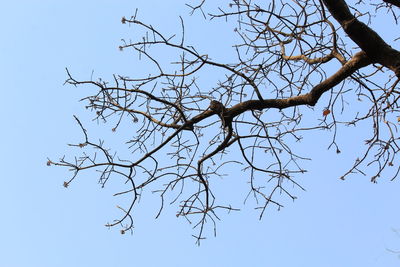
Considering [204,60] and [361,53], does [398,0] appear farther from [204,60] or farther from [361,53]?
[204,60]

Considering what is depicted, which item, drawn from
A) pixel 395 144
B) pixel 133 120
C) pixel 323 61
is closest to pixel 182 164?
pixel 133 120

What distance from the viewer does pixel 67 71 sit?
333cm

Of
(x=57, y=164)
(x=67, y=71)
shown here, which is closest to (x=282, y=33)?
(x=67, y=71)

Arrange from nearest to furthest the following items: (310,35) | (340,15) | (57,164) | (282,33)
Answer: (340,15) < (57,164) < (310,35) < (282,33)

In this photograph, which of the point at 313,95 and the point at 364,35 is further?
the point at 313,95

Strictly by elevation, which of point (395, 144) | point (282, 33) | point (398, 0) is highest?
point (282, 33)

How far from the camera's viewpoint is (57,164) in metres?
3.57

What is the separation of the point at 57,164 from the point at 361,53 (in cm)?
252

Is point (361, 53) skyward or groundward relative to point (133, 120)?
groundward

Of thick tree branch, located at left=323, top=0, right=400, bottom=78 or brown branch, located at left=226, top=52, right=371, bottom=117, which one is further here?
brown branch, located at left=226, top=52, right=371, bottom=117

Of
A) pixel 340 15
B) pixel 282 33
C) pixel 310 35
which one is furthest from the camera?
pixel 282 33

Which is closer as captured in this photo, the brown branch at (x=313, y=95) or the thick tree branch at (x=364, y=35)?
the thick tree branch at (x=364, y=35)

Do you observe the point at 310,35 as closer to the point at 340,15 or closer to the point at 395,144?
the point at 340,15

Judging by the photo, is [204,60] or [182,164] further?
[182,164]
